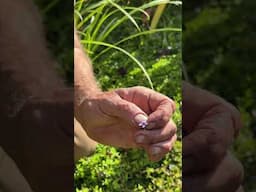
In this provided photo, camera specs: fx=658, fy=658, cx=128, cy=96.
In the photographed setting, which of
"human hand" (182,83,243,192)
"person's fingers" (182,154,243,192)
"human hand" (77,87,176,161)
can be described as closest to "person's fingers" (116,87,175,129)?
"human hand" (77,87,176,161)

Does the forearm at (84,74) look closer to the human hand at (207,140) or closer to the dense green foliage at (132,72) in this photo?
the dense green foliage at (132,72)

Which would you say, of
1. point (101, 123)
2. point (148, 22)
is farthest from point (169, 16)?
point (101, 123)

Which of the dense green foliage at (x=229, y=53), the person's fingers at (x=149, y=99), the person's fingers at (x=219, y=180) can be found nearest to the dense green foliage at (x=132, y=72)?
the person's fingers at (x=149, y=99)

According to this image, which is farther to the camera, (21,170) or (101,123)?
(21,170)

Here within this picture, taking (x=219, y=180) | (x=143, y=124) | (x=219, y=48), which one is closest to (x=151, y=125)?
(x=143, y=124)

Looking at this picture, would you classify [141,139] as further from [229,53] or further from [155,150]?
[229,53]

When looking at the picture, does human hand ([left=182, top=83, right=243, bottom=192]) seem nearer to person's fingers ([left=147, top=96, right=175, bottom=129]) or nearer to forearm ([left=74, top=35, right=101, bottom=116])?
person's fingers ([left=147, top=96, right=175, bottom=129])

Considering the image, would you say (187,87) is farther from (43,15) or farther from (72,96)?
(43,15)
